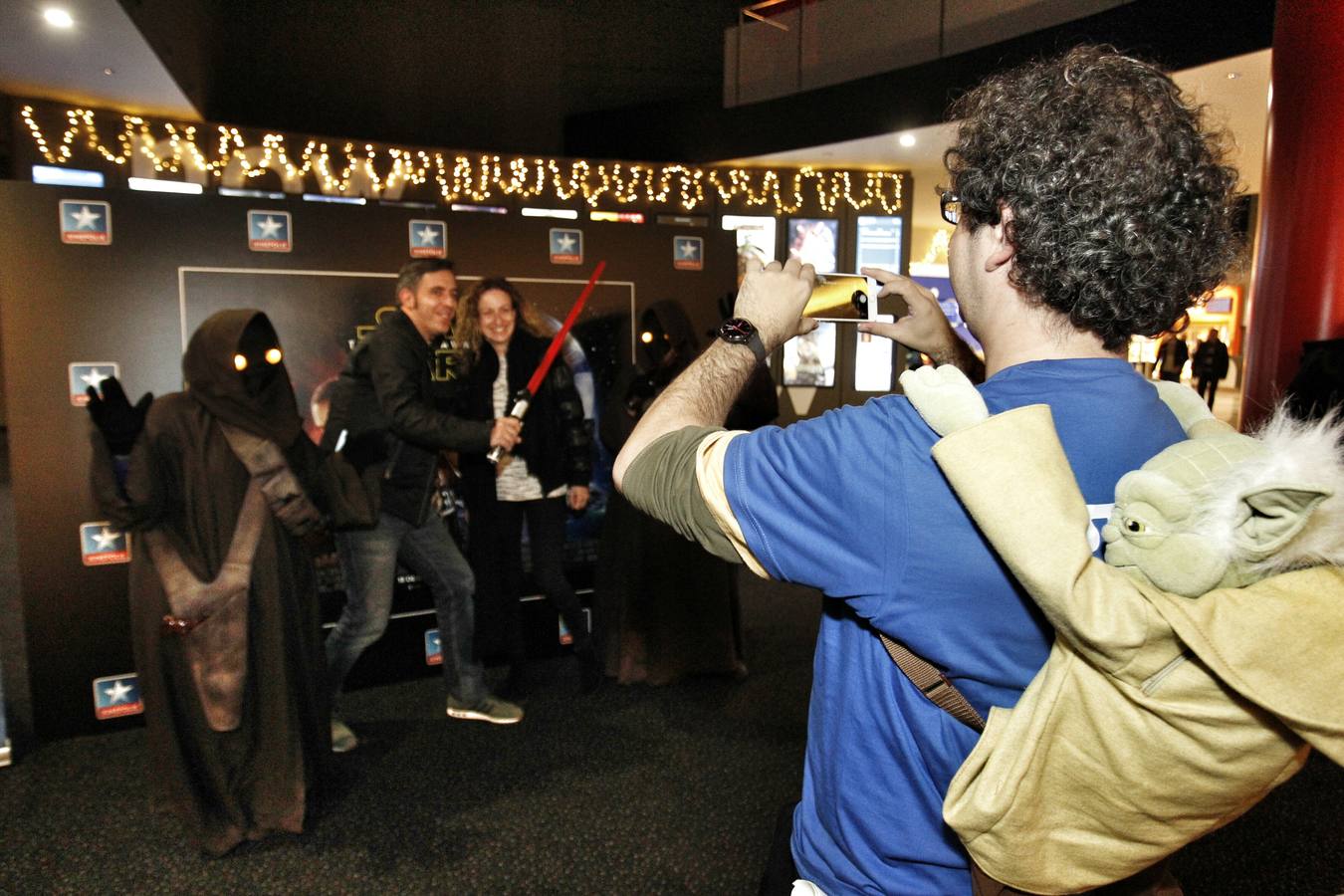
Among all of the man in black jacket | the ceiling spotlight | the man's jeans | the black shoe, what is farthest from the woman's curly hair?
the ceiling spotlight

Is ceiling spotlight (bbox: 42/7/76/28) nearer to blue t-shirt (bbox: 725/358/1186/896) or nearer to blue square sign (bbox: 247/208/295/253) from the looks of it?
blue square sign (bbox: 247/208/295/253)

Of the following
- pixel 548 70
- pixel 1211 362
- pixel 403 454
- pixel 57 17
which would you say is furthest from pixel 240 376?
pixel 1211 362

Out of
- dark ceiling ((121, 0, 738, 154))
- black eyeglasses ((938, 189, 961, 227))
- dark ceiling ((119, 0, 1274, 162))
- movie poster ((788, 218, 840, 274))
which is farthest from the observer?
movie poster ((788, 218, 840, 274))

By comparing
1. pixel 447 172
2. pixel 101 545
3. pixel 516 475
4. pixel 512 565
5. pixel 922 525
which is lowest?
pixel 512 565

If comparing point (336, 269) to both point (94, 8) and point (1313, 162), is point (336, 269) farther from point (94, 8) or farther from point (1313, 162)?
point (1313, 162)

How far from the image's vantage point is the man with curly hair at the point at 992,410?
2.68ft

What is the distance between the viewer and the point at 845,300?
1.27m

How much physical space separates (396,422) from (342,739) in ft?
3.96

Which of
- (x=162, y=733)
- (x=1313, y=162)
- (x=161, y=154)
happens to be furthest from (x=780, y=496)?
(x=161, y=154)

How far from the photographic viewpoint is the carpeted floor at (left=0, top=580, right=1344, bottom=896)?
2326 mm

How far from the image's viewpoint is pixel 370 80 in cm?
716

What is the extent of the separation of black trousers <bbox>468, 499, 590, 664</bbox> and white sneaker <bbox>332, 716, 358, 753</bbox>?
0.61m

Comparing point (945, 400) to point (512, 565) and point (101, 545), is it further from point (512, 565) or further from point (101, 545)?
point (101, 545)

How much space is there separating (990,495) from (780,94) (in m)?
7.44
